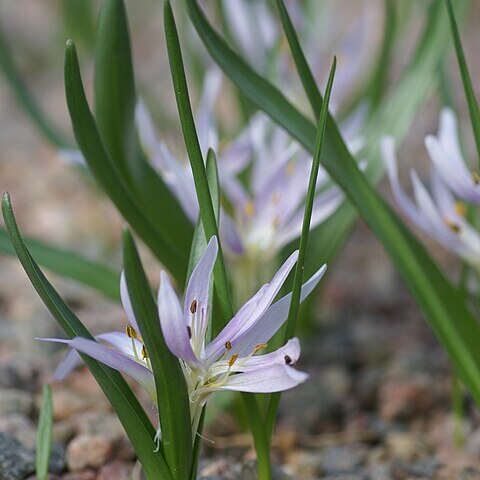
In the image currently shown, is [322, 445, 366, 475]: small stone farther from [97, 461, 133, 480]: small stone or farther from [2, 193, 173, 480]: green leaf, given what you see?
[2, 193, 173, 480]: green leaf

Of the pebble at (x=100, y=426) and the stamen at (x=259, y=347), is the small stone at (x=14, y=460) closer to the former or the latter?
the pebble at (x=100, y=426)

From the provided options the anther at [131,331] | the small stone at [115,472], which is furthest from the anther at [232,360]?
the small stone at [115,472]

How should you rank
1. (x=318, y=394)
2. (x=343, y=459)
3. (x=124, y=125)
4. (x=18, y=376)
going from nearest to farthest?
1. (x=124, y=125)
2. (x=343, y=459)
3. (x=18, y=376)
4. (x=318, y=394)

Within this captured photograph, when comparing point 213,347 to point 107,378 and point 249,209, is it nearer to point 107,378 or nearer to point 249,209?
point 107,378

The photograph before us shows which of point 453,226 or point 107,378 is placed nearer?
point 107,378

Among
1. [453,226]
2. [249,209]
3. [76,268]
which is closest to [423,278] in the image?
[453,226]

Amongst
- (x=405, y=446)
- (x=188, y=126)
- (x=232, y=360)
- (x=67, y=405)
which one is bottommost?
(x=405, y=446)

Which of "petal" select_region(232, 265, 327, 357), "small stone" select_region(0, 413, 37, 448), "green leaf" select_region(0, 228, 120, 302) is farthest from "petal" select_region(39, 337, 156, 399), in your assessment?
"green leaf" select_region(0, 228, 120, 302)
